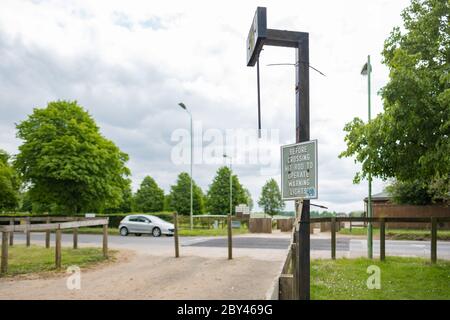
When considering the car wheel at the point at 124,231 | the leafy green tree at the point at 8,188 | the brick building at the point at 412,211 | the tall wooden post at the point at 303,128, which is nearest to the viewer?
the tall wooden post at the point at 303,128

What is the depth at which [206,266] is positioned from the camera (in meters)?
11.7

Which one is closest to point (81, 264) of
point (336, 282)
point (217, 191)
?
point (336, 282)

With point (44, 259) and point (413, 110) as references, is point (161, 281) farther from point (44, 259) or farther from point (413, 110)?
point (413, 110)

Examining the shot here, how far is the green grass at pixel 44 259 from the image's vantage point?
11.2 meters

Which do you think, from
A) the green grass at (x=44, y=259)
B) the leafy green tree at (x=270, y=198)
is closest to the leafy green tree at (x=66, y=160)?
the green grass at (x=44, y=259)

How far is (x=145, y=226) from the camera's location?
27781 mm

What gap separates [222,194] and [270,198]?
23530 mm

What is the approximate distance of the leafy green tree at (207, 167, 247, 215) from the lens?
6725 cm

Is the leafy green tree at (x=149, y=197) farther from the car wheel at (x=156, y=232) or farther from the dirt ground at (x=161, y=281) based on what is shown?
the dirt ground at (x=161, y=281)

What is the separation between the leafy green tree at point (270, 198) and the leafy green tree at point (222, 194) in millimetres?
20279

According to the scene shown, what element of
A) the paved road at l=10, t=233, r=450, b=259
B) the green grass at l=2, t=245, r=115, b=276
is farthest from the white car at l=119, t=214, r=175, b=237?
A: the green grass at l=2, t=245, r=115, b=276

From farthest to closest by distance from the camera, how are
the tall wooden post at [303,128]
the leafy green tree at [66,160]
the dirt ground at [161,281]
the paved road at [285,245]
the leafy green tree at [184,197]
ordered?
the leafy green tree at [184,197], the leafy green tree at [66,160], the paved road at [285,245], the dirt ground at [161,281], the tall wooden post at [303,128]

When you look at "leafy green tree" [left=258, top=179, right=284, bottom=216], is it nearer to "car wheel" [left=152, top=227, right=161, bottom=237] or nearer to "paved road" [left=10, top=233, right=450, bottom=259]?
"car wheel" [left=152, top=227, right=161, bottom=237]
